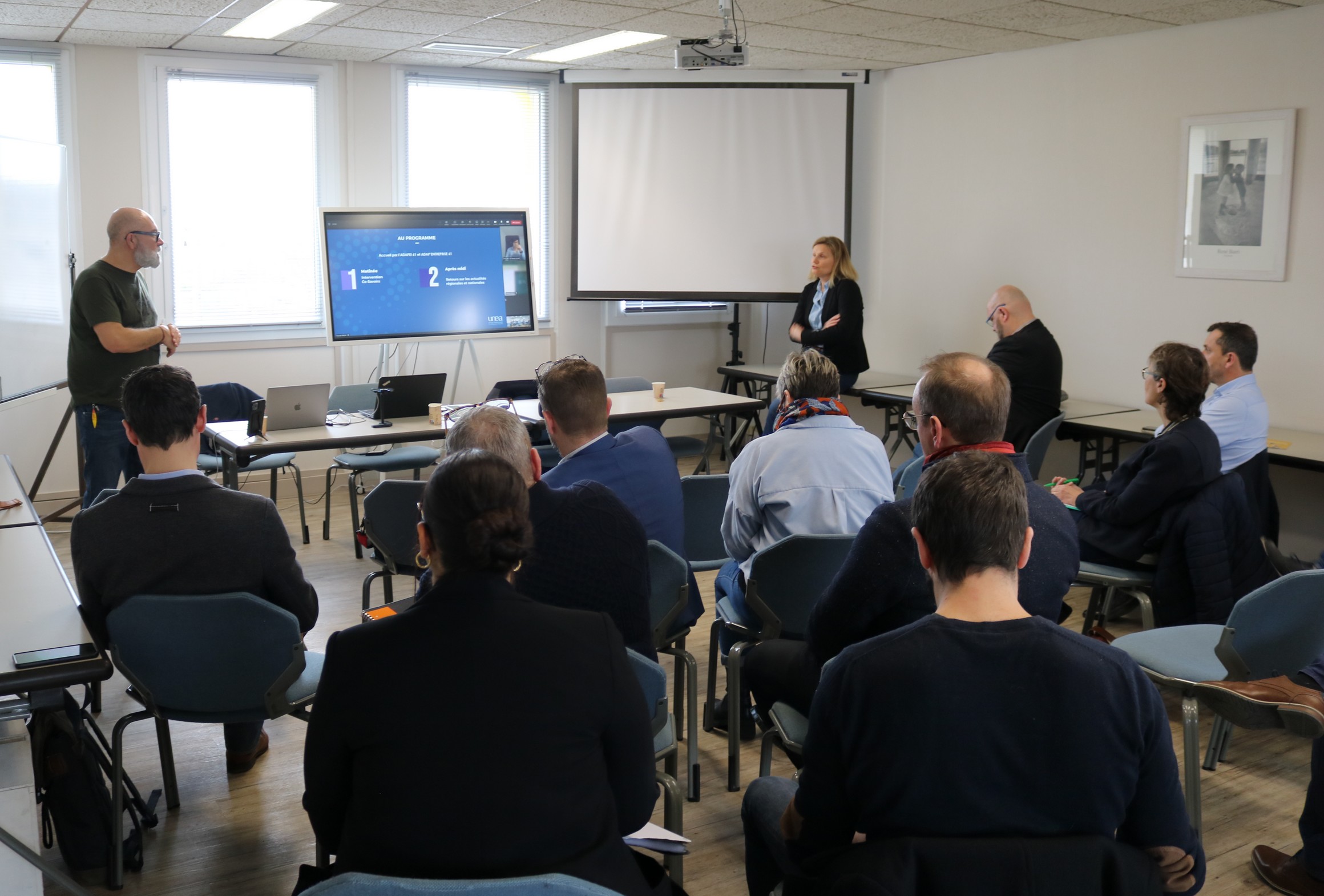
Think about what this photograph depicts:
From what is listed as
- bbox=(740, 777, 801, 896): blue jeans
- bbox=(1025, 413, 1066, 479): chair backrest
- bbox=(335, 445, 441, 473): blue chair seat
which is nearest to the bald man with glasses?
bbox=(335, 445, 441, 473): blue chair seat

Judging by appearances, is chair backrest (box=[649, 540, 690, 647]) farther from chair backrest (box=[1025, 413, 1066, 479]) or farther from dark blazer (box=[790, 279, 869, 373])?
dark blazer (box=[790, 279, 869, 373])

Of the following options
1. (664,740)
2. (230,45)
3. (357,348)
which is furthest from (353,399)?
(664,740)

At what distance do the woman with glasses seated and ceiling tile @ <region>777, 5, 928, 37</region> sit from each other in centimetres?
252

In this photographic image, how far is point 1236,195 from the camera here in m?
5.37

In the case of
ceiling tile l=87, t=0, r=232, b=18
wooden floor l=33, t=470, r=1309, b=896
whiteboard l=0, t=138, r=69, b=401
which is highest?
ceiling tile l=87, t=0, r=232, b=18

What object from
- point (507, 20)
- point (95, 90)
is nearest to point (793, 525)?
point (507, 20)

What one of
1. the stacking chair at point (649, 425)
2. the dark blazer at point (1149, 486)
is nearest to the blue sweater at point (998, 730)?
the dark blazer at point (1149, 486)

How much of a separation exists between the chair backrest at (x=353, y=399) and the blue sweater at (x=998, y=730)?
4.23 metres

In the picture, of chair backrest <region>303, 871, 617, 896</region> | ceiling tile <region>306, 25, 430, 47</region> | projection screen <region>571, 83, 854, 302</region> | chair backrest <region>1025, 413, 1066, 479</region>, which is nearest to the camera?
chair backrest <region>303, 871, 617, 896</region>

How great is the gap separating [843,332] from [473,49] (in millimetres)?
2735

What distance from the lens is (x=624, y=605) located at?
227 centimetres

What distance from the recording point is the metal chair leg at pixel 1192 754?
2640mm

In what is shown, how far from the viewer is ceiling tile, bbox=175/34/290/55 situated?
19.4 ft

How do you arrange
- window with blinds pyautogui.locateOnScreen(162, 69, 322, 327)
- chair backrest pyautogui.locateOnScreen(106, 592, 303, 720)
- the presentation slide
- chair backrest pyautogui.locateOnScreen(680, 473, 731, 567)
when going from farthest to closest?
1. window with blinds pyautogui.locateOnScreen(162, 69, 322, 327)
2. the presentation slide
3. chair backrest pyautogui.locateOnScreen(680, 473, 731, 567)
4. chair backrest pyautogui.locateOnScreen(106, 592, 303, 720)
